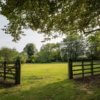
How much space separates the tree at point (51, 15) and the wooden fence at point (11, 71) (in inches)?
79.0

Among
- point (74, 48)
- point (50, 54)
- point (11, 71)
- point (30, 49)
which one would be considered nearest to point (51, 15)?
point (11, 71)

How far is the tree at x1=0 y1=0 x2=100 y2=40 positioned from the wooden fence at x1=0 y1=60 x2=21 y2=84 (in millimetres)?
2005

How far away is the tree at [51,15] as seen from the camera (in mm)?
8195

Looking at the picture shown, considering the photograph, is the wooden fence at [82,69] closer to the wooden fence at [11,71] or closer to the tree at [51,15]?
the tree at [51,15]

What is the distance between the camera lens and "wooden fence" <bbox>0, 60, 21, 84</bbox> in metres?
11.5

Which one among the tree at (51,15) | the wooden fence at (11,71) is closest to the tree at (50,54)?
the wooden fence at (11,71)

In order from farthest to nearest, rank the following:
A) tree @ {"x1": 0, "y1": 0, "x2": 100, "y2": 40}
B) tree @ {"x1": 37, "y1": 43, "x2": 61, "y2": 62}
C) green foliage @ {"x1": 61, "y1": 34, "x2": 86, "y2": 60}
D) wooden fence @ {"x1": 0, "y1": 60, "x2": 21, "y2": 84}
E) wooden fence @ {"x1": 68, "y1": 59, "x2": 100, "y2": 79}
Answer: green foliage @ {"x1": 61, "y1": 34, "x2": 86, "y2": 60} < tree @ {"x1": 37, "y1": 43, "x2": 61, "y2": 62} < wooden fence @ {"x1": 68, "y1": 59, "x2": 100, "y2": 79} < wooden fence @ {"x1": 0, "y1": 60, "x2": 21, "y2": 84} < tree @ {"x1": 0, "y1": 0, "x2": 100, "y2": 40}

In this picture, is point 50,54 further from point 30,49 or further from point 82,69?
point 82,69

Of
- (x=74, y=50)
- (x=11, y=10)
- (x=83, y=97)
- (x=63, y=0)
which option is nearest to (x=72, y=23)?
(x=63, y=0)

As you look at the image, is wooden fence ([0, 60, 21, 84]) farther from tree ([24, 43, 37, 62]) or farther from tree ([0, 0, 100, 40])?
tree ([24, 43, 37, 62])

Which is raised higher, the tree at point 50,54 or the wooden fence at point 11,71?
the tree at point 50,54

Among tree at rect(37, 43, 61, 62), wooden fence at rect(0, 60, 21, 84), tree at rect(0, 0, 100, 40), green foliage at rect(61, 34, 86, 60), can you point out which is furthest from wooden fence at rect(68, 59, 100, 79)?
green foliage at rect(61, 34, 86, 60)

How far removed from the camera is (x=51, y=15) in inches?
384

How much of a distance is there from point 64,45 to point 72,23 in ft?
270
